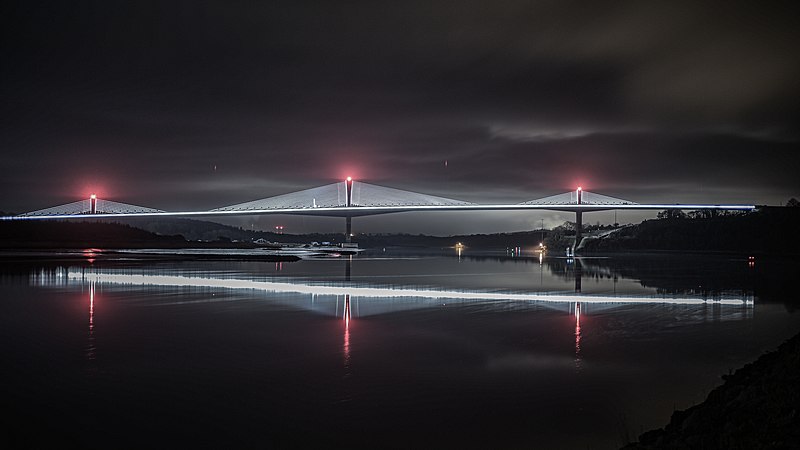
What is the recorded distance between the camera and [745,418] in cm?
575

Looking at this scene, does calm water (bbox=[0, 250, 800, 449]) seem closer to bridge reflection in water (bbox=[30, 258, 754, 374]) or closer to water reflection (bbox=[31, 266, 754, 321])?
bridge reflection in water (bbox=[30, 258, 754, 374])

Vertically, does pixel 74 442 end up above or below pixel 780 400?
below

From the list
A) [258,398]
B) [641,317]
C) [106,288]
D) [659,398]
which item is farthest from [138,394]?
[106,288]

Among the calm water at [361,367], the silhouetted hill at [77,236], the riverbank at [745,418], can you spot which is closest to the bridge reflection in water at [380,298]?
the calm water at [361,367]

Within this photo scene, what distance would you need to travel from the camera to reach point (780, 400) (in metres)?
5.88

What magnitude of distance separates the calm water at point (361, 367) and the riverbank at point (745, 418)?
0.50 meters

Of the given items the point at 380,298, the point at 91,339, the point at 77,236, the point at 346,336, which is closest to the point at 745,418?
the point at 346,336

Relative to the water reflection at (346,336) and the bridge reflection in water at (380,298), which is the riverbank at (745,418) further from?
the water reflection at (346,336)

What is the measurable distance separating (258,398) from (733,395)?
5588mm

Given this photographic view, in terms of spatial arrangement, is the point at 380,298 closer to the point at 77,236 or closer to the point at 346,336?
the point at 346,336

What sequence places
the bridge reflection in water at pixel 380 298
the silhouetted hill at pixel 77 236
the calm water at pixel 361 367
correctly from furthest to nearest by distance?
the silhouetted hill at pixel 77 236, the bridge reflection in water at pixel 380 298, the calm water at pixel 361 367

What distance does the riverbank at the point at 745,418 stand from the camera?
512cm

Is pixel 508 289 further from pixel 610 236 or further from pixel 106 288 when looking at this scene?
pixel 610 236

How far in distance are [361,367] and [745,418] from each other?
5267 millimetres
